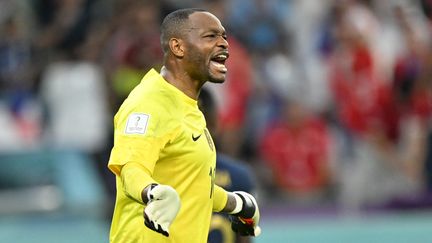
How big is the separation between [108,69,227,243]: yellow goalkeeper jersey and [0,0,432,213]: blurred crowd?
5978 mm

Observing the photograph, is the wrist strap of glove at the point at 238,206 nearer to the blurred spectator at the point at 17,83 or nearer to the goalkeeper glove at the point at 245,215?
the goalkeeper glove at the point at 245,215

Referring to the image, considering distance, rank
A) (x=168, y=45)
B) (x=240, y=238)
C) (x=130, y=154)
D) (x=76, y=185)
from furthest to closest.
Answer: (x=76, y=185) → (x=240, y=238) → (x=168, y=45) → (x=130, y=154)

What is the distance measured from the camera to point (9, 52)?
13773mm

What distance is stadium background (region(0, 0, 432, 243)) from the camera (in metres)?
11.7

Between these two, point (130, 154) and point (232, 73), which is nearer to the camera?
point (130, 154)

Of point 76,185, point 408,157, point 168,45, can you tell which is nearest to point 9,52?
point 76,185

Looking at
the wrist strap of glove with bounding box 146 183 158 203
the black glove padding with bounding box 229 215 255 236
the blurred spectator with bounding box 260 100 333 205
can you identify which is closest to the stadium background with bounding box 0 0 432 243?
the blurred spectator with bounding box 260 100 333 205

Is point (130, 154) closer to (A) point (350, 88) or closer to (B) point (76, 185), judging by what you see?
(B) point (76, 185)

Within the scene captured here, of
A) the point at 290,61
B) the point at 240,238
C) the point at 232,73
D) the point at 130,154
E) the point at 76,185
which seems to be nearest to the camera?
the point at 130,154

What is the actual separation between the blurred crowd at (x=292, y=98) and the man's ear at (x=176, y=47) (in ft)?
19.7

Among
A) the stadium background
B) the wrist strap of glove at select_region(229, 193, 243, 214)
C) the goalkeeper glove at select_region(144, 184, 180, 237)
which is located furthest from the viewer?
the stadium background

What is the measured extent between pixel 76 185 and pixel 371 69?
3295mm

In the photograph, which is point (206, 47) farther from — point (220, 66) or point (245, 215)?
point (245, 215)

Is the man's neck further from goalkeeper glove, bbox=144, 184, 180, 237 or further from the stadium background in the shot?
the stadium background
